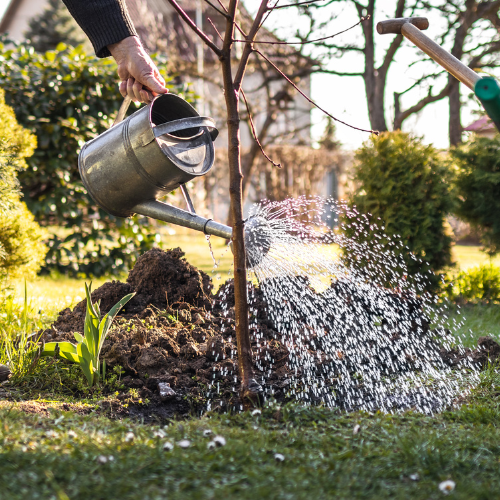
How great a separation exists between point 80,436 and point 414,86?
671 cm

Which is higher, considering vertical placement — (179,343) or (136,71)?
(136,71)

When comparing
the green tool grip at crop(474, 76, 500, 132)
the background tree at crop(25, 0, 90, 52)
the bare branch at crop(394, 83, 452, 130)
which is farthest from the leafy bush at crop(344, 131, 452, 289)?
the background tree at crop(25, 0, 90, 52)

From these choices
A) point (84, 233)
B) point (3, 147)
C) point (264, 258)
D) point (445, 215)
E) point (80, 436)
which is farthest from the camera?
point (84, 233)

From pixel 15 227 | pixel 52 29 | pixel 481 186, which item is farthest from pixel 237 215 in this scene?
pixel 52 29

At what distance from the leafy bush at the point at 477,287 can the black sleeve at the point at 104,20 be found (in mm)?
3875

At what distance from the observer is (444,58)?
210 cm

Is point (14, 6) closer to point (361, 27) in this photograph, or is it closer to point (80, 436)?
point (361, 27)

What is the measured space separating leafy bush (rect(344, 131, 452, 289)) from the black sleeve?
3.11m

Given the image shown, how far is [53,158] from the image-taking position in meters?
5.78

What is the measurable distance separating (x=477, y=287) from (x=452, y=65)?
357 centimetres

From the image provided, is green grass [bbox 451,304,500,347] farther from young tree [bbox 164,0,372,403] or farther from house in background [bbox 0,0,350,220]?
house in background [bbox 0,0,350,220]

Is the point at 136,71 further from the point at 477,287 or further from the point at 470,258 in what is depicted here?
the point at 470,258

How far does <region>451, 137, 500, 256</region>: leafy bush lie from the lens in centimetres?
530

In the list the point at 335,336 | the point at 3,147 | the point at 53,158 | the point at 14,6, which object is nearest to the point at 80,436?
the point at 335,336
